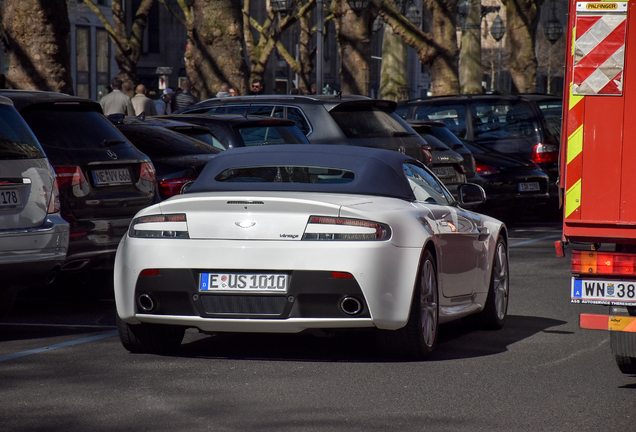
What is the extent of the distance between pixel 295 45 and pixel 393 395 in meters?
75.6

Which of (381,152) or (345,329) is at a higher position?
(381,152)

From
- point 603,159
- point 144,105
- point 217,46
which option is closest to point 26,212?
point 603,159

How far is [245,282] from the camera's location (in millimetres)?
6660

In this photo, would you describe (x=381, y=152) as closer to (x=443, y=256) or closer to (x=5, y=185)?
(x=443, y=256)

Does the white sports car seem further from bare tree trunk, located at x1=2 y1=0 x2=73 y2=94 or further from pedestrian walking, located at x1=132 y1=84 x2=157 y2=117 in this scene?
pedestrian walking, located at x1=132 y1=84 x2=157 y2=117

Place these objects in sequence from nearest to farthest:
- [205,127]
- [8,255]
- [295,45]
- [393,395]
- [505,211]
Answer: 1. [393,395]
2. [8,255]
3. [205,127]
4. [505,211]
5. [295,45]

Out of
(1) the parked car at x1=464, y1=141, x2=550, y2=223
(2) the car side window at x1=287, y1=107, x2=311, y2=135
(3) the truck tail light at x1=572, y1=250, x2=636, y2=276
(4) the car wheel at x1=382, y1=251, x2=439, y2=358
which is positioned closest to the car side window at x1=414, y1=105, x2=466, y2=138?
(1) the parked car at x1=464, y1=141, x2=550, y2=223

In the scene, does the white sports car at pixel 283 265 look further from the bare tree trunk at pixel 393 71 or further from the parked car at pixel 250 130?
the bare tree trunk at pixel 393 71

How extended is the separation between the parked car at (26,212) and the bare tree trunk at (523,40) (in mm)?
31569

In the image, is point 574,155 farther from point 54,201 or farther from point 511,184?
point 511,184

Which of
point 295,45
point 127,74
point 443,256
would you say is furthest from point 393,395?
point 295,45

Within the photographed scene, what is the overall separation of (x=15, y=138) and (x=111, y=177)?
140 centimetres

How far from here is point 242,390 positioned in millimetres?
6133

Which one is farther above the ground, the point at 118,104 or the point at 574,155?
the point at 574,155
